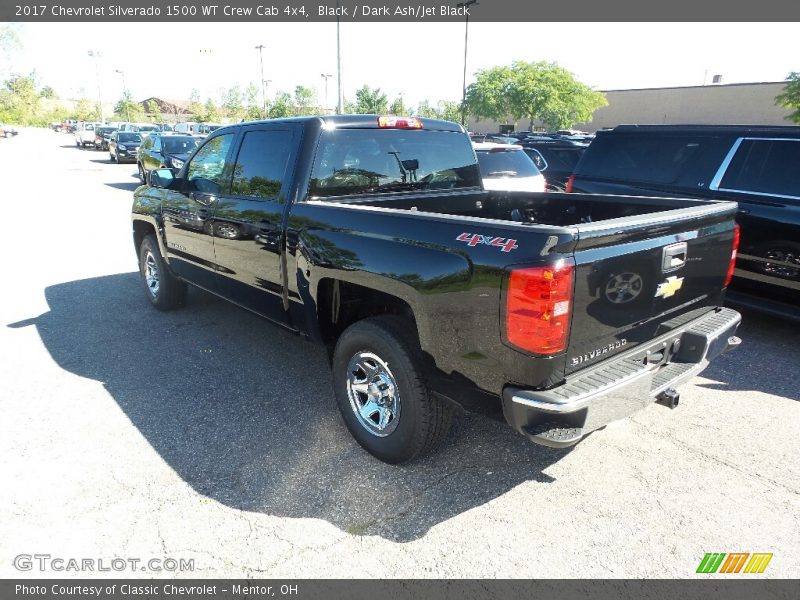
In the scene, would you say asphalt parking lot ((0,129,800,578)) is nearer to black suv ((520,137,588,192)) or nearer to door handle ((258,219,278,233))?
door handle ((258,219,278,233))

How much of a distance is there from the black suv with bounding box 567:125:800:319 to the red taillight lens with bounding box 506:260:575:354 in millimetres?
3695

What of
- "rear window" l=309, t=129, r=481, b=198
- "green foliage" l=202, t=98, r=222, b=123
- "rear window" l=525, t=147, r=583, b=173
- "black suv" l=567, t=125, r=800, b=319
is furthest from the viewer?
"green foliage" l=202, t=98, r=222, b=123

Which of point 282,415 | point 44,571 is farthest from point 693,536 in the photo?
point 44,571

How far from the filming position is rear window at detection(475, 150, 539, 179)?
8633 mm

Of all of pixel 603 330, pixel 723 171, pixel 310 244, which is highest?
pixel 723 171

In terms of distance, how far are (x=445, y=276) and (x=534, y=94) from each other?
43397 mm

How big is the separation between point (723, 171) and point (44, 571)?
6.33 metres

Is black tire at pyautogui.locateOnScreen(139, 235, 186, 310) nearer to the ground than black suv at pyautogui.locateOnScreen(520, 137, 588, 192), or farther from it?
nearer to the ground

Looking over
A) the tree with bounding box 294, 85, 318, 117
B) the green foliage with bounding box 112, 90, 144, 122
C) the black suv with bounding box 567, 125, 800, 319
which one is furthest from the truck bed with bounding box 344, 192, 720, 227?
the green foliage with bounding box 112, 90, 144, 122

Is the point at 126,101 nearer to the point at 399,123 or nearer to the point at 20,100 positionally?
the point at 20,100

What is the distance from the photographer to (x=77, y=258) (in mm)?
8336

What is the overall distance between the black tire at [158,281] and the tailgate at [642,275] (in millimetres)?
4524

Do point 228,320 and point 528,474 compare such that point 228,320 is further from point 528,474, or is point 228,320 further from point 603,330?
point 603,330

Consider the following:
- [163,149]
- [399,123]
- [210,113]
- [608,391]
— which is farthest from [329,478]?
[210,113]
